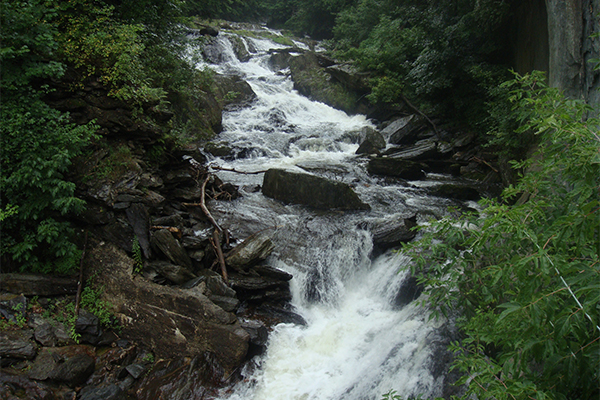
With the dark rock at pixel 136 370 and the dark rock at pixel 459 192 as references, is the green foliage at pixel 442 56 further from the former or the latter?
the dark rock at pixel 136 370

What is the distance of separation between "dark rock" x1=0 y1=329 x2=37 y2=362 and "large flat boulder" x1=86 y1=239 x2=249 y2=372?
3.83 ft

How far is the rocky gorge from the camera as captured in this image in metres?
4.93

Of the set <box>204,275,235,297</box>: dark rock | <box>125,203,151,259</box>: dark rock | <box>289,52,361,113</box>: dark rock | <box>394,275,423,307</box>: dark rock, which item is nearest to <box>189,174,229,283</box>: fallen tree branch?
<box>204,275,235,297</box>: dark rock

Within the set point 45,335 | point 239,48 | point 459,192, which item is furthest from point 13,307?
point 239,48

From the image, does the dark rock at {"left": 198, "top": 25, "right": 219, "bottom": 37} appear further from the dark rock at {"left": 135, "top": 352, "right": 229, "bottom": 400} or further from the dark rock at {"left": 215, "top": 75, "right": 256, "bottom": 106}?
the dark rock at {"left": 135, "top": 352, "right": 229, "bottom": 400}

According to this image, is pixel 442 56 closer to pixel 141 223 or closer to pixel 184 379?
pixel 141 223

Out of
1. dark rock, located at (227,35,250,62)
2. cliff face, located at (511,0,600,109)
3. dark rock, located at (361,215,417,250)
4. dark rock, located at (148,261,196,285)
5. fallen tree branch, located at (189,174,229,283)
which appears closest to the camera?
cliff face, located at (511,0,600,109)

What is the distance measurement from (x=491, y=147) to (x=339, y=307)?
32.0ft

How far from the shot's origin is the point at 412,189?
11.3 m

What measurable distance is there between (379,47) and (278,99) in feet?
21.0

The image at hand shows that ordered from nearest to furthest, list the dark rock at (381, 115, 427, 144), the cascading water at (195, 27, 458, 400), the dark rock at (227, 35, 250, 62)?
the cascading water at (195, 27, 458, 400)
the dark rock at (381, 115, 427, 144)
the dark rock at (227, 35, 250, 62)

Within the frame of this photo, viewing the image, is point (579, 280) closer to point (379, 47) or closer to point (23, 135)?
point (23, 135)

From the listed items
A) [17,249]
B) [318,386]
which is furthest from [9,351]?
[318,386]

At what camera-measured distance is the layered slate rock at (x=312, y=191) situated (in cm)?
943
